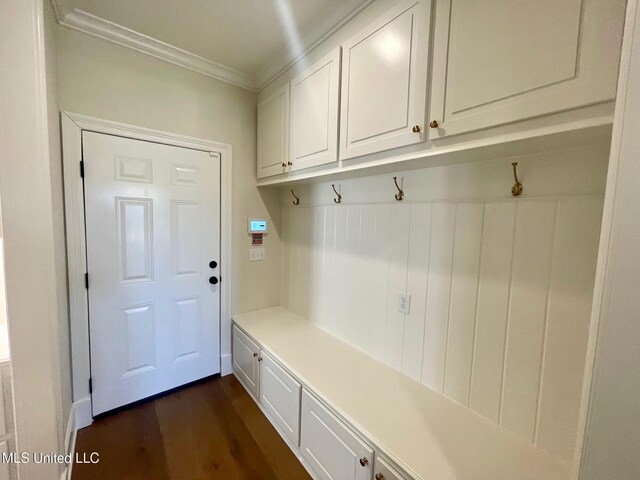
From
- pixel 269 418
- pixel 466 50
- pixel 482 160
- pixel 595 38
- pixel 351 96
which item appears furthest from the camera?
pixel 269 418

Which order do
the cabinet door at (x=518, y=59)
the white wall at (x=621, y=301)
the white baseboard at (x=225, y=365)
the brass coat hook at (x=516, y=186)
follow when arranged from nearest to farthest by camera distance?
the white wall at (x=621, y=301) → the cabinet door at (x=518, y=59) → the brass coat hook at (x=516, y=186) → the white baseboard at (x=225, y=365)

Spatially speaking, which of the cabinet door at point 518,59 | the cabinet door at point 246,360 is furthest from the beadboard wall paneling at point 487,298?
the cabinet door at point 246,360

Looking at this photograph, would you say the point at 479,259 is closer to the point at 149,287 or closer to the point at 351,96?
the point at 351,96

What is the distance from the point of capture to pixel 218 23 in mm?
1675

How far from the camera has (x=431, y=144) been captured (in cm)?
111

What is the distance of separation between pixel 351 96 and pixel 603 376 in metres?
1.43

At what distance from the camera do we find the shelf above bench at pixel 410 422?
102cm

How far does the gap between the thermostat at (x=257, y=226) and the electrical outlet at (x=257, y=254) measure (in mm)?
162

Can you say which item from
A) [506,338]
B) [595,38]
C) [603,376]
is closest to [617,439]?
[603,376]

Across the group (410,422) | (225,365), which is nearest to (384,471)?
(410,422)

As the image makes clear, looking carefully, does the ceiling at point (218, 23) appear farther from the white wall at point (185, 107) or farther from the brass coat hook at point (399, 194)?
the brass coat hook at point (399, 194)

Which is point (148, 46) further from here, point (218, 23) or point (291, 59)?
point (291, 59)

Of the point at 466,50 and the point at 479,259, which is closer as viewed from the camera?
the point at 466,50

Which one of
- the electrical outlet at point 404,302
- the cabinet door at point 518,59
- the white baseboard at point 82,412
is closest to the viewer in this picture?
the cabinet door at point 518,59
